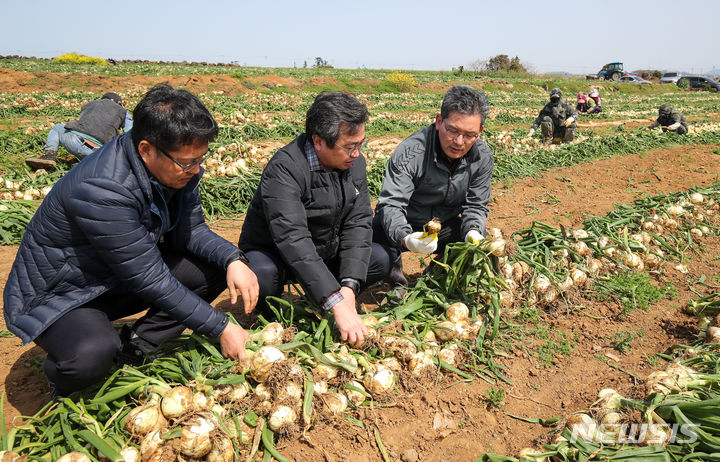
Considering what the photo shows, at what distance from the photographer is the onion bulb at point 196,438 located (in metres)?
1.64

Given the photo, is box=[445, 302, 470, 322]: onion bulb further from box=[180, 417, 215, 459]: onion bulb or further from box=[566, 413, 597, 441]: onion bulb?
box=[180, 417, 215, 459]: onion bulb

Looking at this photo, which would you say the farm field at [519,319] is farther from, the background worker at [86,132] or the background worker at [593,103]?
the background worker at [593,103]

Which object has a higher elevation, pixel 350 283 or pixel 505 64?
pixel 505 64

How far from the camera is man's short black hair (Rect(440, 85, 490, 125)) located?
2.66 m

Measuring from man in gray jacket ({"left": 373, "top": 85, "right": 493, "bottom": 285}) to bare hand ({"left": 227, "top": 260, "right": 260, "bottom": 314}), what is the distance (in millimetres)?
949

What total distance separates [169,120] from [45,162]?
5.27m

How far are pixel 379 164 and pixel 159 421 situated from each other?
496 cm

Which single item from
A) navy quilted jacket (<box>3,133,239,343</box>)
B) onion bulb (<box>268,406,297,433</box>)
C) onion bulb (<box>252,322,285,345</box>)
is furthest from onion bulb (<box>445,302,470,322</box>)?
navy quilted jacket (<box>3,133,239,343</box>)

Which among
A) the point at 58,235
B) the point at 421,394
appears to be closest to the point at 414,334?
the point at 421,394

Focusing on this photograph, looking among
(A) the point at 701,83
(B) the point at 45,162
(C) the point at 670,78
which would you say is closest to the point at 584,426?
(B) the point at 45,162

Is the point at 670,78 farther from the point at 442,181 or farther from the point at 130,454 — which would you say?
the point at 130,454

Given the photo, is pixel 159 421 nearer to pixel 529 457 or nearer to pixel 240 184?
pixel 529 457

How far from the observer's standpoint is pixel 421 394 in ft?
7.10

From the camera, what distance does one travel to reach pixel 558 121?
8.93 metres
